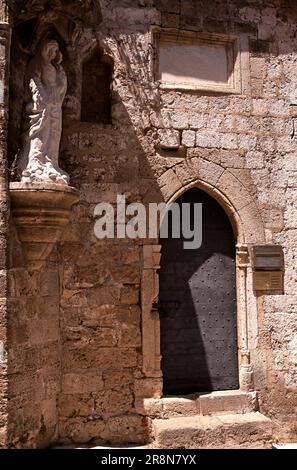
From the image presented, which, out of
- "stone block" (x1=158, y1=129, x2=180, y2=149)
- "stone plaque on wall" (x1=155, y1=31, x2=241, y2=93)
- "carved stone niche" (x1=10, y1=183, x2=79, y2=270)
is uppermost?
"stone plaque on wall" (x1=155, y1=31, x2=241, y2=93)

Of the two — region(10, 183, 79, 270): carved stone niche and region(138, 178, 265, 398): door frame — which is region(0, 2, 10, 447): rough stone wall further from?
region(138, 178, 265, 398): door frame

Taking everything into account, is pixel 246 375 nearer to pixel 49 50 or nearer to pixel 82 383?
pixel 82 383

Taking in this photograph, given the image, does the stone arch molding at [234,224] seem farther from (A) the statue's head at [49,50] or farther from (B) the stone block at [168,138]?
(A) the statue's head at [49,50]

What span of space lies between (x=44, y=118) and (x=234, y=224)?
231cm

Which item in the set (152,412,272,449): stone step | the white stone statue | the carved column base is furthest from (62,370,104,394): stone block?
the white stone statue

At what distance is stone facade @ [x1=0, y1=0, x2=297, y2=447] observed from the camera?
16.1 ft

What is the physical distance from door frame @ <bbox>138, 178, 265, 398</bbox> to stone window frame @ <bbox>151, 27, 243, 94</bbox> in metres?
1.06

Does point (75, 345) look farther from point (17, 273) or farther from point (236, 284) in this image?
point (236, 284)

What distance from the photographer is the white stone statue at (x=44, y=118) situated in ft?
14.6

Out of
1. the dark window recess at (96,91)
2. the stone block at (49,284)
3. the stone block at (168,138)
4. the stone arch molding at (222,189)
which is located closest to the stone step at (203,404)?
the stone block at (49,284)

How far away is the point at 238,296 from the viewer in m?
5.57

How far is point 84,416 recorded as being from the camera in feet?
16.5
